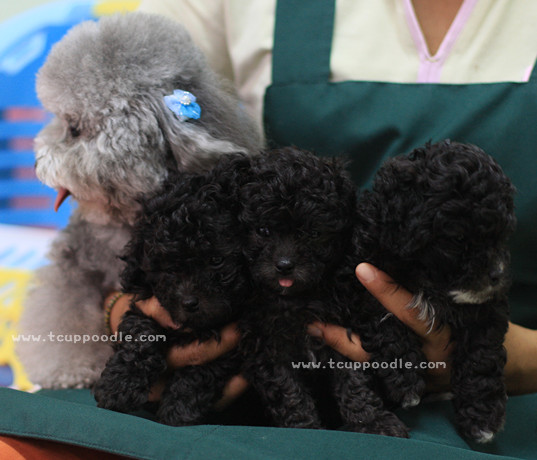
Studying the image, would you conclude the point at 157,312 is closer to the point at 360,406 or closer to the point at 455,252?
the point at 360,406

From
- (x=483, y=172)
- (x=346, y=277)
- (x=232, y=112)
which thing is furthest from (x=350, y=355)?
(x=232, y=112)

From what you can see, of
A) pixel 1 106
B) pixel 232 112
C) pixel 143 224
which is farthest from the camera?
pixel 1 106

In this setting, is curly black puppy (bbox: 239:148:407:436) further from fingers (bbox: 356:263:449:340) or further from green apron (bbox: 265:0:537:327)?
green apron (bbox: 265:0:537:327)

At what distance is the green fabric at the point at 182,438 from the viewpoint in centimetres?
104

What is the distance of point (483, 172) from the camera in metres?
1.08

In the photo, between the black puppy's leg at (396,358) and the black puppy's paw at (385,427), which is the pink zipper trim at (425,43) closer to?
the black puppy's leg at (396,358)

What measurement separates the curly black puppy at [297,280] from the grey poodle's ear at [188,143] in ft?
0.68

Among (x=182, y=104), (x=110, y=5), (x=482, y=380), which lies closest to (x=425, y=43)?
(x=182, y=104)

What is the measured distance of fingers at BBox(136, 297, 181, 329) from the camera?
132 cm

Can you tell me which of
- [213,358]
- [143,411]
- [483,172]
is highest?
[483,172]

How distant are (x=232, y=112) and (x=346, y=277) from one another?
1.93ft

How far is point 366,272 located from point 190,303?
1.20ft

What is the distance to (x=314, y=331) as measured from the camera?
4.15 feet

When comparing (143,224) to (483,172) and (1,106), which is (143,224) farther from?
(1,106)
